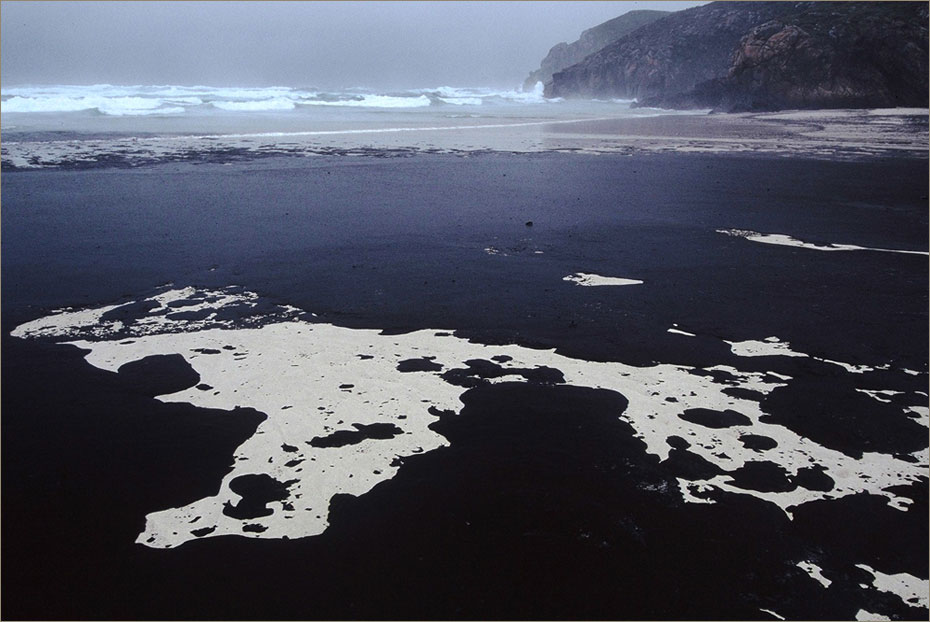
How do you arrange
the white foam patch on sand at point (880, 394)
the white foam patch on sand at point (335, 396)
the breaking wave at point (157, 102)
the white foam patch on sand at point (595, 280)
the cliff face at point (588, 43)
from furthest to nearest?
the cliff face at point (588, 43) → the breaking wave at point (157, 102) → the white foam patch on sand at point (595, 280) → the white foam patch on sand at point (880, 394) → the white foam patch on sand at point (335, 396)

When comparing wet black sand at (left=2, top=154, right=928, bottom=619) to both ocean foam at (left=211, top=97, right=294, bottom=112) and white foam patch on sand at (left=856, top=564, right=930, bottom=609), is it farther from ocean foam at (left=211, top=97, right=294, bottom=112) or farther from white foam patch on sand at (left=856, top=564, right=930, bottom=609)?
ocean foam at (left=211, top=97, right=294, bottom=112)

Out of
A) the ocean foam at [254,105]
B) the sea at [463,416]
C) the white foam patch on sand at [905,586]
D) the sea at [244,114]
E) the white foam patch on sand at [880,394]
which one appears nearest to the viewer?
the white foam patch on sand at [905,586]

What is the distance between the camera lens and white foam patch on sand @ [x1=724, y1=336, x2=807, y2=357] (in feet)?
19.9

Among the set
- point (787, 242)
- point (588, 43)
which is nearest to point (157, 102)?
point (787, 242)

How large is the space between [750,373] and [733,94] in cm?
6713

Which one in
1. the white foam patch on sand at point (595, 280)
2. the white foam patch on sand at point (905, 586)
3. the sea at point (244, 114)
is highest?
the sea at point (244, 114)

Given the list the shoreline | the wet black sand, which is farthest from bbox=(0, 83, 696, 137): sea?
the wet black sand

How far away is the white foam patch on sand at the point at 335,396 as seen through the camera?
13.2ft

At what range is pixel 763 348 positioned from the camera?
618 centimetres

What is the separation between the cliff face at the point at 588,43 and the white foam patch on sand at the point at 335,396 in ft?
599

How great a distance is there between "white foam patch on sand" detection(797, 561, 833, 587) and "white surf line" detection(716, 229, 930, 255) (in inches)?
294

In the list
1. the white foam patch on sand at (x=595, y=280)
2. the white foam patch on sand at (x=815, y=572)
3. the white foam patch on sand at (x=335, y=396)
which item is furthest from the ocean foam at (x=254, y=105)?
the white foam patch on sand at (x=815, y=572)

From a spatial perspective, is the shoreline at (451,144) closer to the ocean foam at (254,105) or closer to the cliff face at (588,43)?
the ocean foam at (254,105)

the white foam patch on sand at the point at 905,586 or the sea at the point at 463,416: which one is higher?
the sea at the point at 463,416
